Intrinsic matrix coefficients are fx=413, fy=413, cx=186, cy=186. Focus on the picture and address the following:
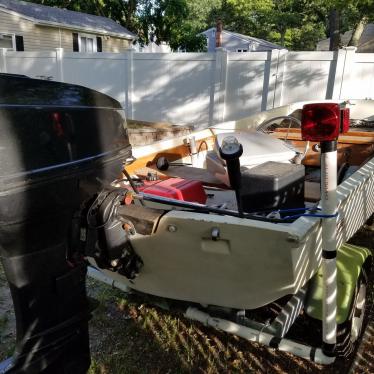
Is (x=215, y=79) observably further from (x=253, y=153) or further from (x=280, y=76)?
(x=253, y=153)

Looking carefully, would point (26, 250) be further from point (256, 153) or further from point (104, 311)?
point (256, 153)

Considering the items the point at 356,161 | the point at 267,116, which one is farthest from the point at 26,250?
the point at 267,116

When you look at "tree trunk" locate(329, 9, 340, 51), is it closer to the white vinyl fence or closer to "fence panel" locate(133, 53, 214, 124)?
the white vinyl fence

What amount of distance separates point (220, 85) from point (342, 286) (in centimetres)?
875

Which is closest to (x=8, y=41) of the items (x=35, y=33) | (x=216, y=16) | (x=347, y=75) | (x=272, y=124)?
(x=35, y=33)

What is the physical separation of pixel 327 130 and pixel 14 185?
1.32m

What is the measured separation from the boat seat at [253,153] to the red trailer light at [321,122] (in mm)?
1174

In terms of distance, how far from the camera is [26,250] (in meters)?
1.61

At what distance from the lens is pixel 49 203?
1.64 metres

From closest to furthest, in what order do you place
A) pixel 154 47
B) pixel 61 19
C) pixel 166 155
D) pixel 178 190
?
1. pixel 178 190
2. pixel 166 155
3. pixel 61 19
4. pixel 154 47

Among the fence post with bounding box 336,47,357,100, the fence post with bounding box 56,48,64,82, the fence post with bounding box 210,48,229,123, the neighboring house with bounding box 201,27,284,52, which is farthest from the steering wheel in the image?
the neighboring house with bounding box 201,27,284,52

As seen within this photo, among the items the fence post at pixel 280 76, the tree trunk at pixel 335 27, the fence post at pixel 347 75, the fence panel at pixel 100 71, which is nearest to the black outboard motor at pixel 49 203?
the fence post at pixel 347 75

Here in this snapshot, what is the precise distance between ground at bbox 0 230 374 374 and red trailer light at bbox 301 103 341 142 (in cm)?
144

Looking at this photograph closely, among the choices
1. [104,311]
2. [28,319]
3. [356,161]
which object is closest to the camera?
[28,319]
